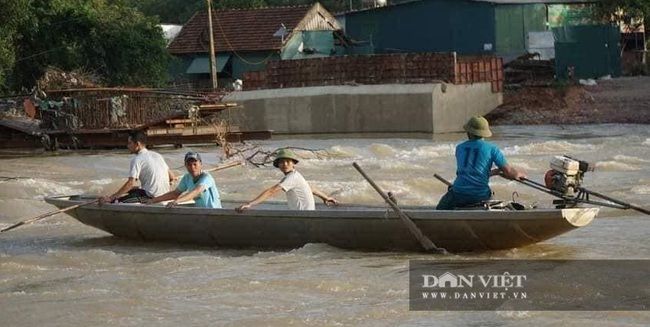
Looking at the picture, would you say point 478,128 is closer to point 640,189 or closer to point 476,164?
point 476,164

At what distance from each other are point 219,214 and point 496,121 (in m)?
29.8

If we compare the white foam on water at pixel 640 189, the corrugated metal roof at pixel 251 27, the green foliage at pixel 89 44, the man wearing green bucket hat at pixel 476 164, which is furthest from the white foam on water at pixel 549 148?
the corrugated metal roof at pixel 251 27

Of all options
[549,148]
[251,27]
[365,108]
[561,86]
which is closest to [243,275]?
[549,148]

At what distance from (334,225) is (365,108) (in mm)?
27277

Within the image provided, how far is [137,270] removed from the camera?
13570 millimetres

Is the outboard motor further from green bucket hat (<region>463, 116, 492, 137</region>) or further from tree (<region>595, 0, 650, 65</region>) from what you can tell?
tree (<region>595, 0, 650, 65</region>)

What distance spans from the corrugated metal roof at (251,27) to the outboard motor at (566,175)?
38517mm

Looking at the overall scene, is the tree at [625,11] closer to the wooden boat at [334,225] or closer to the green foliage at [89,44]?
the green foliage at [89,44]

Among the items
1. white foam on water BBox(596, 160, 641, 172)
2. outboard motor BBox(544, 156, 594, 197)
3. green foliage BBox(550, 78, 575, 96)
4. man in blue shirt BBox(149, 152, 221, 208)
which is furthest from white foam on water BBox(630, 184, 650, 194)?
green foliage BBox(550, 78, 575, 96)

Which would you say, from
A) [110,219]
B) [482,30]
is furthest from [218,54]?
[110,219]

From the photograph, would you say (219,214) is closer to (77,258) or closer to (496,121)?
(77,258)

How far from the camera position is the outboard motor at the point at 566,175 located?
1301 cm

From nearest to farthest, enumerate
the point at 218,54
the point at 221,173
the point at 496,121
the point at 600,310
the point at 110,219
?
the point at 600,310 → the point at 110,219 → the point at 221,173 → the point at 496,121 → the point at 218,54

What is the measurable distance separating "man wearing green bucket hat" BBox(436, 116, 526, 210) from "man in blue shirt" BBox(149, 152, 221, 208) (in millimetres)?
2803
